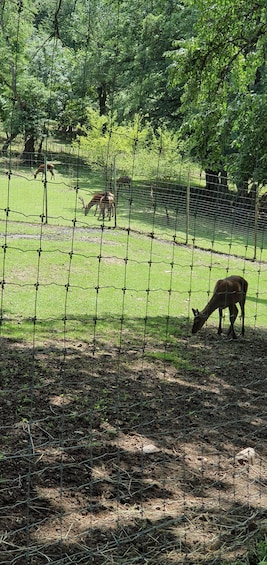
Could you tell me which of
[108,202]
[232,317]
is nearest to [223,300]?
[232,317]

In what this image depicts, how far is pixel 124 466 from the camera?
4.48 m

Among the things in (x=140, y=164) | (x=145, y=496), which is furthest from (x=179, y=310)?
(x=140, y=164)

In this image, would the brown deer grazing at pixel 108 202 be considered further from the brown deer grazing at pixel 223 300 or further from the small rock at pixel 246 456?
the small rock at pixel 246 456

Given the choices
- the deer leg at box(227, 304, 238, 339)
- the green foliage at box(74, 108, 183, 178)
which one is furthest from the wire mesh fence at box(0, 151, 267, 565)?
the green foliage at box(74, 108, 183, 178)

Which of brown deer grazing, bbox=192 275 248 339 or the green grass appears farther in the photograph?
brown deer grazing, bbox=192 275 248 339

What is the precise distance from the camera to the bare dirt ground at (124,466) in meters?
3.54

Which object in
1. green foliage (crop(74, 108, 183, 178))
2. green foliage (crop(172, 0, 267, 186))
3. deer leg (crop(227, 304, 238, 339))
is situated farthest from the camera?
green foliage (crop(74, 108, 183, 178))

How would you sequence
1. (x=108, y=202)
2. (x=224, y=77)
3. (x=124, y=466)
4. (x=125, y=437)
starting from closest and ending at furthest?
(x=124, y=466), (x=125, y=437), (x=224, y=77), (x=108, y=202)

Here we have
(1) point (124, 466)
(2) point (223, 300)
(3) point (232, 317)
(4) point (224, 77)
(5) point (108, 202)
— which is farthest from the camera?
(5) point (108, 202)

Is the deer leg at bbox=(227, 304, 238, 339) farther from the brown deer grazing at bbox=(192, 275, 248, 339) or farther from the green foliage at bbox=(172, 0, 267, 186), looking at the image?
the green foliage at bbox=(172, 0, 267, 186)

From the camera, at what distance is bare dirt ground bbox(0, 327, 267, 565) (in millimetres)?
3537

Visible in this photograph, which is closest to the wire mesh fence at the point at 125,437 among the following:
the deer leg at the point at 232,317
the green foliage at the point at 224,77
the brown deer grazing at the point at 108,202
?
the deer leg at the point at 232,317

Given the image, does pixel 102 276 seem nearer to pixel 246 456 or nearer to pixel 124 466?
pixel 246 456

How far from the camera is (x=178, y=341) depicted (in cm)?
864
